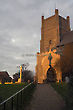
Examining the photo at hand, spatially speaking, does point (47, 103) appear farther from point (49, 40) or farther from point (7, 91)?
point (49, 40)

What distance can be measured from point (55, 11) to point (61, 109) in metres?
37.9

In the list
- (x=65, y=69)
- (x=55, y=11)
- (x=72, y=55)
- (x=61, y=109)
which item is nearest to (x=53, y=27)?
(x=55, y=11)

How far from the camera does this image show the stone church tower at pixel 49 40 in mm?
35175

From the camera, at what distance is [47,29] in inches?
1596

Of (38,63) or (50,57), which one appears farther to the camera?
(38,63)

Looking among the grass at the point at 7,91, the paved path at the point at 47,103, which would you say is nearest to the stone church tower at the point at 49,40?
the grass at the point at 7,91

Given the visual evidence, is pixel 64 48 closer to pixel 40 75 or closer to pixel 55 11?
pixel 40 75

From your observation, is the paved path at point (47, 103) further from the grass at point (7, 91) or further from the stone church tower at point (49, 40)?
the stone church tower at point (49, 40)

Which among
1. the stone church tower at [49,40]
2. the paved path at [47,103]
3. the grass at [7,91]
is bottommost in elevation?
the grass at [7,91]

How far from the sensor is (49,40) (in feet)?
128

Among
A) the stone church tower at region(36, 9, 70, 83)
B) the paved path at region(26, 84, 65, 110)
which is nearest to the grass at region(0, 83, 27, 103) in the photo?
the paved path at region(26, 84, 65, 110)

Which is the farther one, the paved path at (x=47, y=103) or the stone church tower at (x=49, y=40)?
the stone church tower at (x=49, y=40)

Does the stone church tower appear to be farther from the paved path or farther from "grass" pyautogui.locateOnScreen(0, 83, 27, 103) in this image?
the paved path

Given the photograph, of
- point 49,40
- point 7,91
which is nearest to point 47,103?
point 7,91
